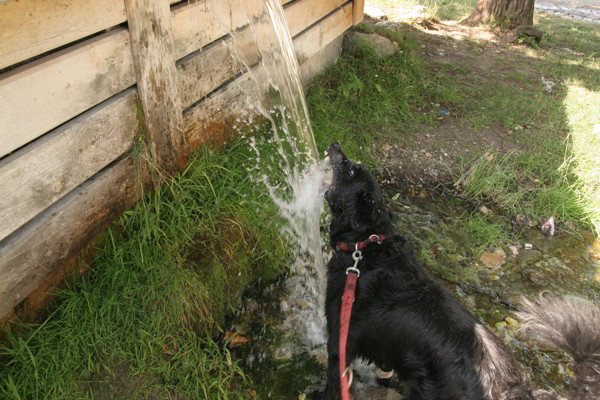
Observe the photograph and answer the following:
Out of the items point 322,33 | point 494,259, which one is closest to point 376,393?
point 494,259

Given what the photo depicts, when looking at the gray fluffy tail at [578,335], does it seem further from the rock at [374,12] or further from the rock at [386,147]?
the rock at [374,12]

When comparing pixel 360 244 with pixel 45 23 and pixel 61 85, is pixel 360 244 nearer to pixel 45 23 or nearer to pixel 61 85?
pixel 61 85

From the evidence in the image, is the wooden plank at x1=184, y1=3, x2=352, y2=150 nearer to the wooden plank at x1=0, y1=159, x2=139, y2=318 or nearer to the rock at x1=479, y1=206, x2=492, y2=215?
the wooden plank at x1=0, y1=159, x2=139, y2=318

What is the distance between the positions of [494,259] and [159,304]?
2.76 metres

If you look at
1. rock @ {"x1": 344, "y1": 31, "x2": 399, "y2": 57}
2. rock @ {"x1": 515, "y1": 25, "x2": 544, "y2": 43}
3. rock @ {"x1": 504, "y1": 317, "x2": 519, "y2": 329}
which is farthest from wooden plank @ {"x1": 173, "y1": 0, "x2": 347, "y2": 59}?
rock @ {"x1": 515, "y1": 25, "x2": 544, "y2": 43}

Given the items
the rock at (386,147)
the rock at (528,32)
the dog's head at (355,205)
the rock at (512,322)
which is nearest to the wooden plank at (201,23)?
the dog's head at (355,205)

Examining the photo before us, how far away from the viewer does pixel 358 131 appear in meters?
4.99

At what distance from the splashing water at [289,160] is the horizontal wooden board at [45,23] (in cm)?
109

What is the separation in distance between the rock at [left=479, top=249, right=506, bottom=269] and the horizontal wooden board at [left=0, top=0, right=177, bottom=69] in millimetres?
3287

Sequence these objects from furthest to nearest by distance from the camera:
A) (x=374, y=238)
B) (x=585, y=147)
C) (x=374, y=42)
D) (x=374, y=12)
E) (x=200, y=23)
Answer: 1. (x=374, y=12)
2. (x=374, y=42)
3. (x=585, y=147)
4. (x=200, y=23)
5. (x=374, y=238)

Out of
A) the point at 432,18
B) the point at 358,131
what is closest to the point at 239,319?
the point at 358,131

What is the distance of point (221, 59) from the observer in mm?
3479

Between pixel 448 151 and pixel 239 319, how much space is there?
10.1 feet

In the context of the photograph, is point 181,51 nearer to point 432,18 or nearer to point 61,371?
point 61,371
